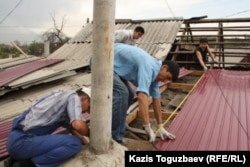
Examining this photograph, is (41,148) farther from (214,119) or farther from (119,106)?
(214,119)

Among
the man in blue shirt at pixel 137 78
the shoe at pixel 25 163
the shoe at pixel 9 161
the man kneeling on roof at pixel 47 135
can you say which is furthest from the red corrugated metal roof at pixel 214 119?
the shoe at pixel 9 161

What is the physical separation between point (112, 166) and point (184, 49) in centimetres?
809

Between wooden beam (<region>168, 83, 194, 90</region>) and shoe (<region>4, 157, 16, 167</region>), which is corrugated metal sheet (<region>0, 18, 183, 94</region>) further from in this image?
shoe (<region>4, 157, 16, 167</region>)

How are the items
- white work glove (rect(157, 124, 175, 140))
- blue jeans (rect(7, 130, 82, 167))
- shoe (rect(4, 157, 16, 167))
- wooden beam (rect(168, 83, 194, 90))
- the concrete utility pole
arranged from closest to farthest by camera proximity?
the concrete utility pole, blue jeans (rect(7, 130, 82, 167)), shoe (rect(4, 157, 16, 167)), white work glove (rect(157, 124, 175, 140)), wooden beam (rect(168, 83, 194, 90))

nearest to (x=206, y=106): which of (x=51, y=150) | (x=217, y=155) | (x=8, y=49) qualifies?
(x=217, y=155)

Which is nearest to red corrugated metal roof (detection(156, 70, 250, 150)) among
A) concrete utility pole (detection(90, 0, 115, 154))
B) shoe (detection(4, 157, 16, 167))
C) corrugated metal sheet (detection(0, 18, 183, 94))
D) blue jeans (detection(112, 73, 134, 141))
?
blue jeans (detection(112, 73, 134, 141))

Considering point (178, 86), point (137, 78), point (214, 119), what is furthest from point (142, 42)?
point (137, 78)

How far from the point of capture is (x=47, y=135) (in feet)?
9.39

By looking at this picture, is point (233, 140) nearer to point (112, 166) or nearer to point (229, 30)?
point (112, 166)

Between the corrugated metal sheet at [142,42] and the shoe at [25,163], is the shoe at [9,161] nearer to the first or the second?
the shoe at [25,163]

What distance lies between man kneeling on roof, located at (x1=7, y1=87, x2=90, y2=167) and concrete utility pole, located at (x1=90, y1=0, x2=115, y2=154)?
0.15m

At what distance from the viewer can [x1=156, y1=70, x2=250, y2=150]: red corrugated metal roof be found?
3.54 metres

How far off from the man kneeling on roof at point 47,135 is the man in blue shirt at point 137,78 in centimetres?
74

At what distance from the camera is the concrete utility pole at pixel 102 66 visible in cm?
266
